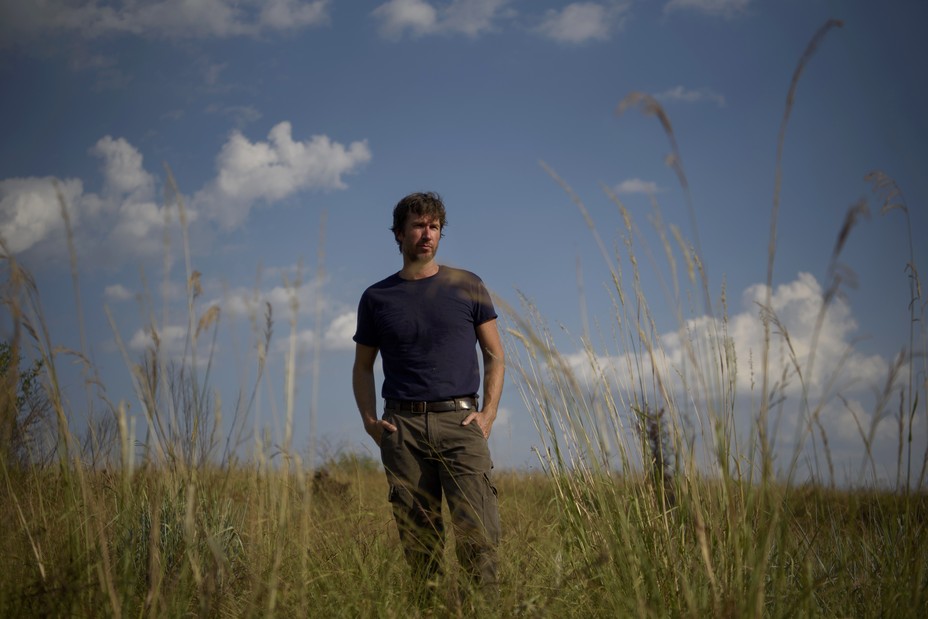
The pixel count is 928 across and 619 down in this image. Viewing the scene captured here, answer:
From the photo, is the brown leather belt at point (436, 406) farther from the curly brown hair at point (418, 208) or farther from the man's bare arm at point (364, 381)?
the curly brown hair at point (418, 208)

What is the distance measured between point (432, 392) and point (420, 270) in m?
0.61

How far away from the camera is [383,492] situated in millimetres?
7535

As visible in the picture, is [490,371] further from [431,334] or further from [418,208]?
[418,208]

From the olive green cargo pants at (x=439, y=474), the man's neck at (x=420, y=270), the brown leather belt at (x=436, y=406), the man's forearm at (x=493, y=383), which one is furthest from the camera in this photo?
the man's neck at (x=420, y=270)

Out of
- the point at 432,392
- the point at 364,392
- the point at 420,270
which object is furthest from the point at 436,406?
the point at 420,270

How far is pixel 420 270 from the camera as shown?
3.33 meters

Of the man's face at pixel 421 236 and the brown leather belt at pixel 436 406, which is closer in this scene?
the brown leather belt at pixel 436 406

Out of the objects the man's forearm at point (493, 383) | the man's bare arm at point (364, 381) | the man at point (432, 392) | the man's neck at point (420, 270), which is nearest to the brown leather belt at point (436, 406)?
the man at point (432, 392)

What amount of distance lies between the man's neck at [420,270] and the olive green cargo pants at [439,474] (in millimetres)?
645

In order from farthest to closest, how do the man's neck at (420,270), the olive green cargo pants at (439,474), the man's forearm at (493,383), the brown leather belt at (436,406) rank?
the man's neck at (420,270) → the man's forearm at (493,383) → the brown leather belt at (436,406) → the olive green cargo pants at (439,474)

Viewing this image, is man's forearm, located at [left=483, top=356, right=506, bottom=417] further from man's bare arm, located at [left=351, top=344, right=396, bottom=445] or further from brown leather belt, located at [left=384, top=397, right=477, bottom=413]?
man's bare arm, located at [left=351, top=344, right=396, bottom=445]

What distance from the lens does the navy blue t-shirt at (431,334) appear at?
310 centimetres

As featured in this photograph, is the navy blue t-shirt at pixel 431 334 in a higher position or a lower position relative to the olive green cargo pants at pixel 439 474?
higher

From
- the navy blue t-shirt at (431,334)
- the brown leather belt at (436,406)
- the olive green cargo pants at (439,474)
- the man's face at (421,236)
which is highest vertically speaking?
Answer: the man's face at (421,236)
